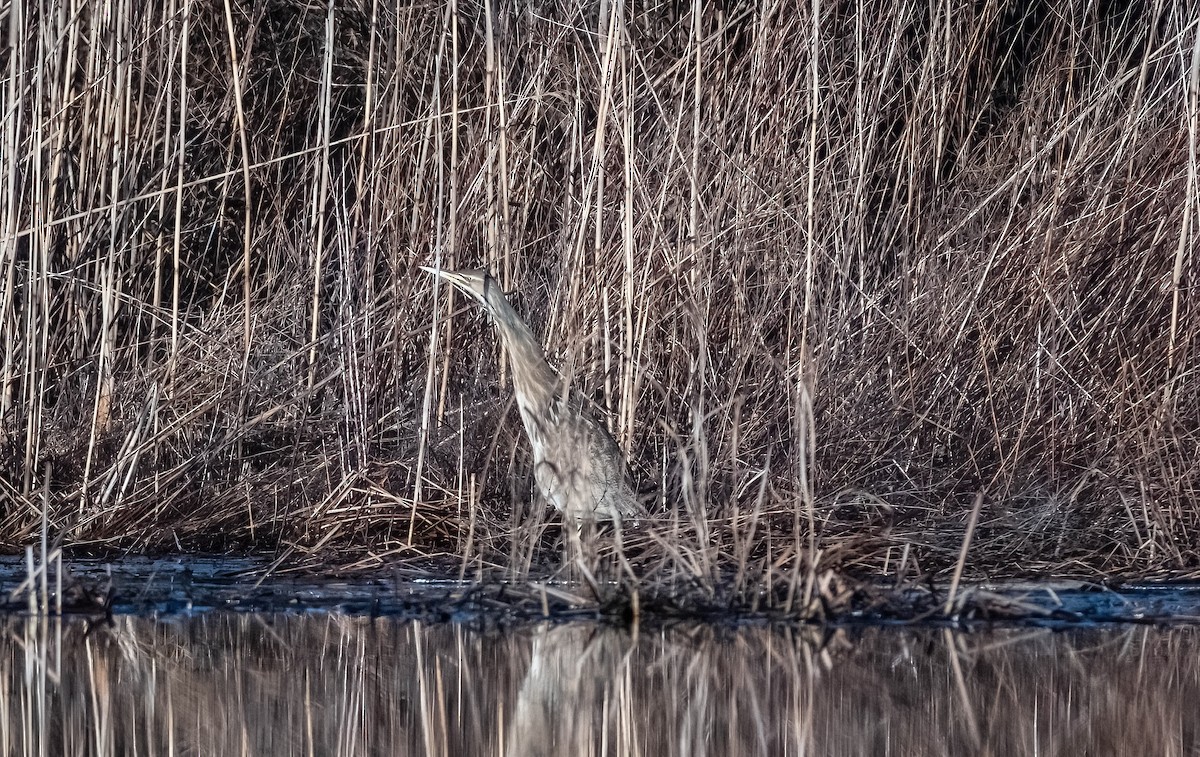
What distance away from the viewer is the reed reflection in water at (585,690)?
2451 millimetres

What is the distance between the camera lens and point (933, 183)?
517cm

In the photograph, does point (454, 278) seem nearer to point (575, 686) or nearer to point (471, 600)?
point (471, 600)

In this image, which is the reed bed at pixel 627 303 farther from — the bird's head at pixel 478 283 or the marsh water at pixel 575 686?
the marsh water at pixel 575 686

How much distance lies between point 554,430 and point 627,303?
321 mm

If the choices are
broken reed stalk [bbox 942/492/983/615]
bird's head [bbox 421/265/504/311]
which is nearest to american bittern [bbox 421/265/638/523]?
bird's head [bbox 421/265/504/311]

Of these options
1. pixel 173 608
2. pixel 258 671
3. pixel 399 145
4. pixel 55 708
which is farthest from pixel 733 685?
pixel 399 145

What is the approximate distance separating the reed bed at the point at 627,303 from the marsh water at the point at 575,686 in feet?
2.09

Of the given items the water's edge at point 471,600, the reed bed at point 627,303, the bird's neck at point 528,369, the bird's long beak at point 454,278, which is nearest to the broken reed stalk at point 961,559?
the water's edge at point 471,600

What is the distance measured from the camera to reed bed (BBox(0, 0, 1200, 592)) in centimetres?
416

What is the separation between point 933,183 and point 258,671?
2861mm

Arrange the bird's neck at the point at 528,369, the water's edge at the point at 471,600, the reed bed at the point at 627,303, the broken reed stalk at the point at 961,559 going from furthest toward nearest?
the bird's neck at the point at 528,369, the reed bed at the point at 627,303, the water's edge at the point at 471,600, the broken reed stalk at the point at 961,559

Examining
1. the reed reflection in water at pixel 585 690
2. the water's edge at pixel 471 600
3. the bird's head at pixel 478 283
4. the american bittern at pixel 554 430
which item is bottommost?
the reed reflection in water at pixel 585 690

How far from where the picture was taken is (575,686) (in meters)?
2.77

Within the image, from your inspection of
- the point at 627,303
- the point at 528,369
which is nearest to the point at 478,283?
the point at 528,369
